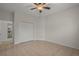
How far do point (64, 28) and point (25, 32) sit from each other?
0.58 metres

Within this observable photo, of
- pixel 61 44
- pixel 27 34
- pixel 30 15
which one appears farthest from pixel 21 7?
pixel 61 44

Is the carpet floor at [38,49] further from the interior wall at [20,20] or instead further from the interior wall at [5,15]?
the interior wall at [5,15]

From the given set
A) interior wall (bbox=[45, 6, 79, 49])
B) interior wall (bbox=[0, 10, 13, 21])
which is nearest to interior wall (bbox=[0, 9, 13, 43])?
interior wall (bbox=[0, 10, 13, 21])

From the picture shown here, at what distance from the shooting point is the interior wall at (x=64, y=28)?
1386 millimetres

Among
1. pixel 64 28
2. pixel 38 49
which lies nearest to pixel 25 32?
pixel 38 49

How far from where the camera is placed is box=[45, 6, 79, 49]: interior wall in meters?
1.39

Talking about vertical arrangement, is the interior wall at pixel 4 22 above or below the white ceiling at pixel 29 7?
below

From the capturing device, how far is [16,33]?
55.7 inches

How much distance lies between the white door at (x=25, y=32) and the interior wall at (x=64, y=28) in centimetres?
23

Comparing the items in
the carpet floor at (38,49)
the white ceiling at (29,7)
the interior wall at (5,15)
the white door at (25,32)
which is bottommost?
the carpet floor at (38,49)

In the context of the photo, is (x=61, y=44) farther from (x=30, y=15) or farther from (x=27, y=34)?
(x=30, y=15)

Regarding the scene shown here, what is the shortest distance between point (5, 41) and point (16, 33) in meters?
0.19

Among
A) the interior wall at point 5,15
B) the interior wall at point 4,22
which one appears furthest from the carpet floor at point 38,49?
the interior wall at point 5,15

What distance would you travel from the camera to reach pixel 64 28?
1.45 meters
